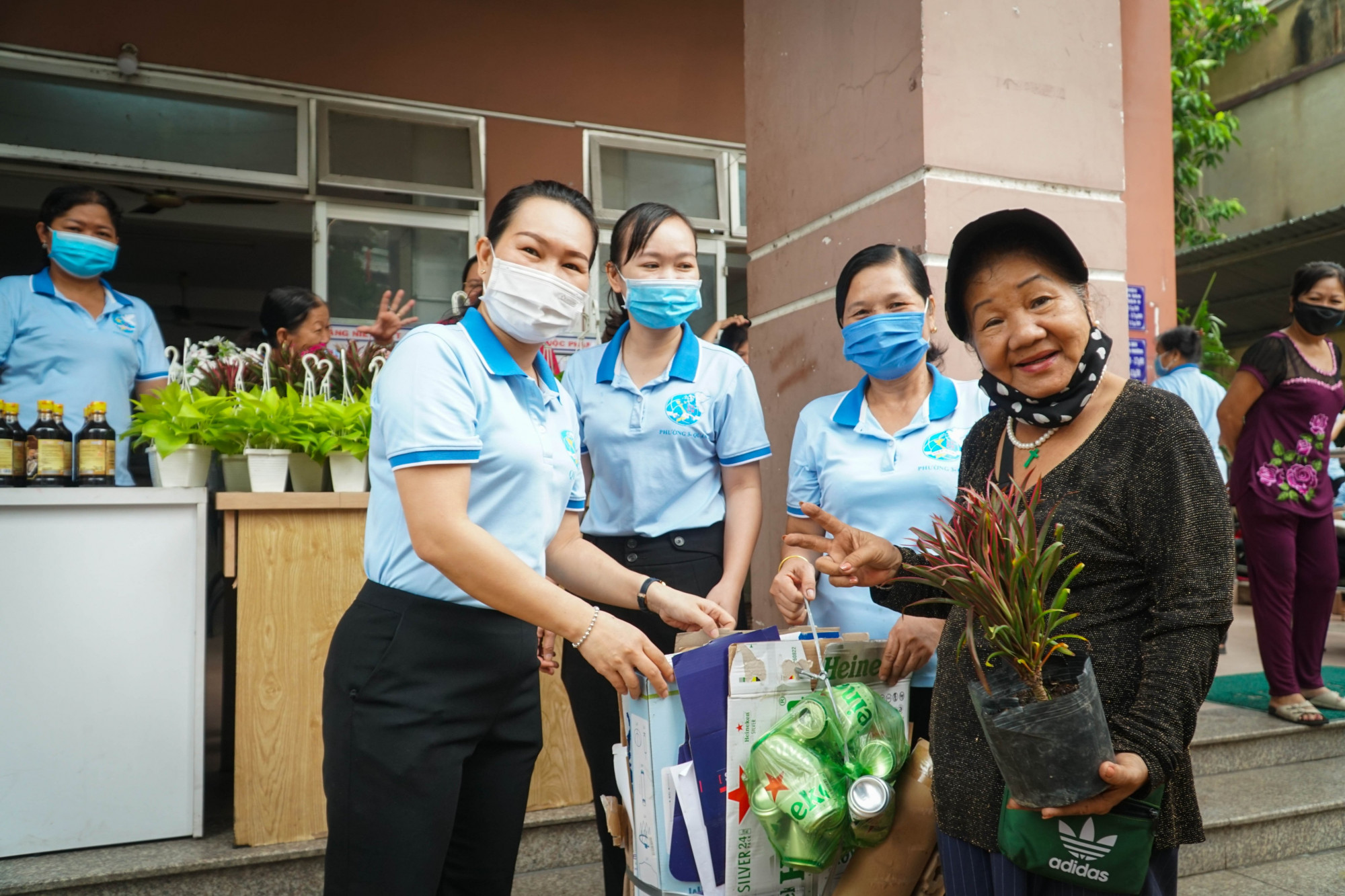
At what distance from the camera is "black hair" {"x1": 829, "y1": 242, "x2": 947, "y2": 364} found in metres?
2.18

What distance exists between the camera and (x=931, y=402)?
2143 millimetres

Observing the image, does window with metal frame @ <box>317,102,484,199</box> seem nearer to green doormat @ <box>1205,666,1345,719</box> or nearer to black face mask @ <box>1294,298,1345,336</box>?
black face mask @ <box>1294,298,1345,336</box>

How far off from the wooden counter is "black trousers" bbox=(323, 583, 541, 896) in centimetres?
122

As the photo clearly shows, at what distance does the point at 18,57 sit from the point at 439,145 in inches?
89.9

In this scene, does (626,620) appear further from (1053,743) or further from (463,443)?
(1053,743)

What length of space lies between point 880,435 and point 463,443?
3.29ft

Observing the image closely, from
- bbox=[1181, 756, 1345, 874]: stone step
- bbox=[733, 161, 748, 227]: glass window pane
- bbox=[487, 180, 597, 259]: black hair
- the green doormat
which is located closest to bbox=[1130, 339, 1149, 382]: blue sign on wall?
the green doormat

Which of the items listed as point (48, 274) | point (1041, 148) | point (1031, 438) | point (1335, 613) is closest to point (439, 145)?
point (48, 274)

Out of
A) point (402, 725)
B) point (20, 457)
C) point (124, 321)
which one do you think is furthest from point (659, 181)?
point (402, 725)

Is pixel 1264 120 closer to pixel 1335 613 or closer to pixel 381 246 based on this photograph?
pixel 1335 613

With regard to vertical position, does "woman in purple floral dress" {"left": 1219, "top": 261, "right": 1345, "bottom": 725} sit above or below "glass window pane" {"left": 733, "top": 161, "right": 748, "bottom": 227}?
below

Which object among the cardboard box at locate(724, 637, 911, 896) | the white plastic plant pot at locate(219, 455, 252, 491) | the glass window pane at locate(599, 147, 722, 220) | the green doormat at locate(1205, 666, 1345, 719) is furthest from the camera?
the glass window pane at locate(599, 147, 722, 220)

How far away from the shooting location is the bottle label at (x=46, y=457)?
278 cm

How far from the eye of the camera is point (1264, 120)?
14.1 m
